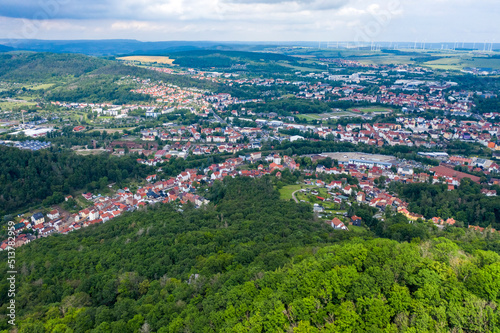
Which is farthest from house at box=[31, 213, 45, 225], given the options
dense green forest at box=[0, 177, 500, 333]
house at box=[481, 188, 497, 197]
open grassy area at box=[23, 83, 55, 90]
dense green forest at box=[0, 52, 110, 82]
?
dense green forest at box=[0, 52, 110, 82]

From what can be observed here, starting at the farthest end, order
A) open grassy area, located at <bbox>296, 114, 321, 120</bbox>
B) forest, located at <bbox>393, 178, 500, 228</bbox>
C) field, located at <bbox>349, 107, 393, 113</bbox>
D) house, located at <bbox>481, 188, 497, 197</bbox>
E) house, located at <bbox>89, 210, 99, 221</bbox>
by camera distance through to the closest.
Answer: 1. field, located at <bbox>349, 107, 393, 113</bbox>
2. open grassy area, located at <bbox>296, 114, 321, 120</bbox>
3. house, located at <bbox>481, 188, 497, 197</bbox>
4. house, located at <bbox>89, 210, 99, 221</bbox>
5. forest, located at <bbox>393, 178, 500, 228</bbox>

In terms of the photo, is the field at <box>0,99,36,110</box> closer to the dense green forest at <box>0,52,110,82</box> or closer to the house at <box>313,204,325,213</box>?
the dense green forest at <box>0,52,110,82</box>

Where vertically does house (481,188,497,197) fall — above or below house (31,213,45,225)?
above

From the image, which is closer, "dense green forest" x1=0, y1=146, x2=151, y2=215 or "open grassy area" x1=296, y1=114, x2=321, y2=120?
"dense green forest" x1=0, y1=146, x2=151, y2=215

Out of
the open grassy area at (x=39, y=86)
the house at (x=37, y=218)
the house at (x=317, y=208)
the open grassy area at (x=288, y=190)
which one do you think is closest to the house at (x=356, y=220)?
the house at (x=317, y=208)

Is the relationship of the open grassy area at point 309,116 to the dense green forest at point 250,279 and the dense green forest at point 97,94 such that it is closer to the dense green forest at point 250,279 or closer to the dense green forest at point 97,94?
the dense green forest at point 97,94

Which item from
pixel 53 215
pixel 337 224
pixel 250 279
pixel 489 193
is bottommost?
pixel 53 215

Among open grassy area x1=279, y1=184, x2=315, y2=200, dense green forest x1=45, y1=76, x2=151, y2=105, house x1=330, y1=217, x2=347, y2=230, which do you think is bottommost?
open grassy area x1=279, y1=184, x2=315, y2=200

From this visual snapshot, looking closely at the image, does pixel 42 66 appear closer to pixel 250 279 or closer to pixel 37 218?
pixel 37 218

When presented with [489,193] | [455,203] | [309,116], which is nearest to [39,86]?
[309,116]
